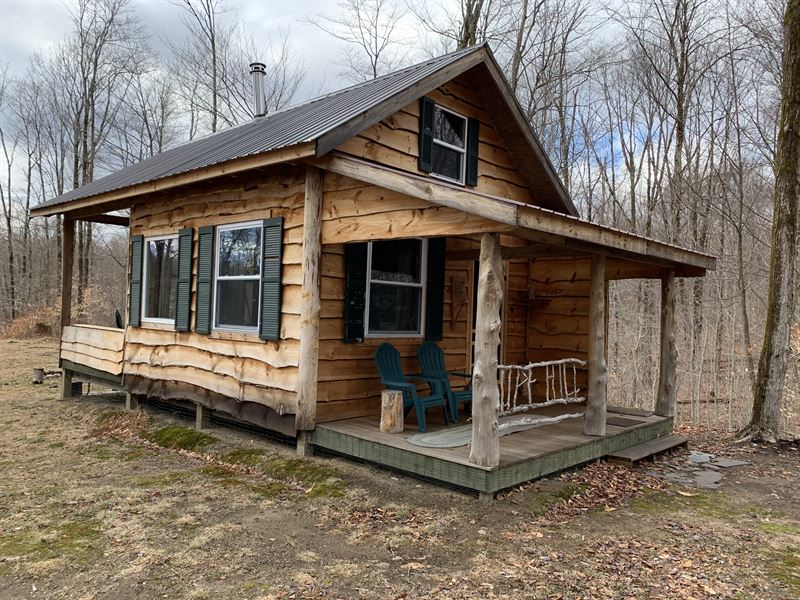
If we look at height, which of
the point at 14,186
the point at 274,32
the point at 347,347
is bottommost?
the point at 347,347

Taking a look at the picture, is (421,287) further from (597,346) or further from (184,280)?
(184,280)

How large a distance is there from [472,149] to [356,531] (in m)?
5.31

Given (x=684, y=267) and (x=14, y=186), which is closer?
(x=684, y=267)

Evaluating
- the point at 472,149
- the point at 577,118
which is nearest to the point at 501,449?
the point at 472,149

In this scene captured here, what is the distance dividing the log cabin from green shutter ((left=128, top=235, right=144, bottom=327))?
0.03 meters

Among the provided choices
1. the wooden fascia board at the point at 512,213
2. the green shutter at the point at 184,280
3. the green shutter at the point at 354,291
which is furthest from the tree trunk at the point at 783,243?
the green shutter at the point at 184,280

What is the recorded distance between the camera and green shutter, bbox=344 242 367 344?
6.17 metres

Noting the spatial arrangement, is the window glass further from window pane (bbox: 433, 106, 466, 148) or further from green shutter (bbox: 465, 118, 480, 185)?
window pane (bbox: 433, 106, 466, 148)

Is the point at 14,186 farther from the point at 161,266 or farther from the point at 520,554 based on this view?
the point at 520,554

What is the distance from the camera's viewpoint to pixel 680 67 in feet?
42.9

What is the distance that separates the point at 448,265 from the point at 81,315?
17.4 metres

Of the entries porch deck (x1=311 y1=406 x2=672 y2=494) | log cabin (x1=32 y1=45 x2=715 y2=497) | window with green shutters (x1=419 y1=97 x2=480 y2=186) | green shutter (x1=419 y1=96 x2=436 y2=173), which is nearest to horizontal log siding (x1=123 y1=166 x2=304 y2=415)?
log cabin (x1=32 y1=45 x2=715 y2=497)

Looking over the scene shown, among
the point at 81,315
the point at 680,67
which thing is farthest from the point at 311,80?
the point at 680,67

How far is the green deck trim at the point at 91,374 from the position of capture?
345 inches
